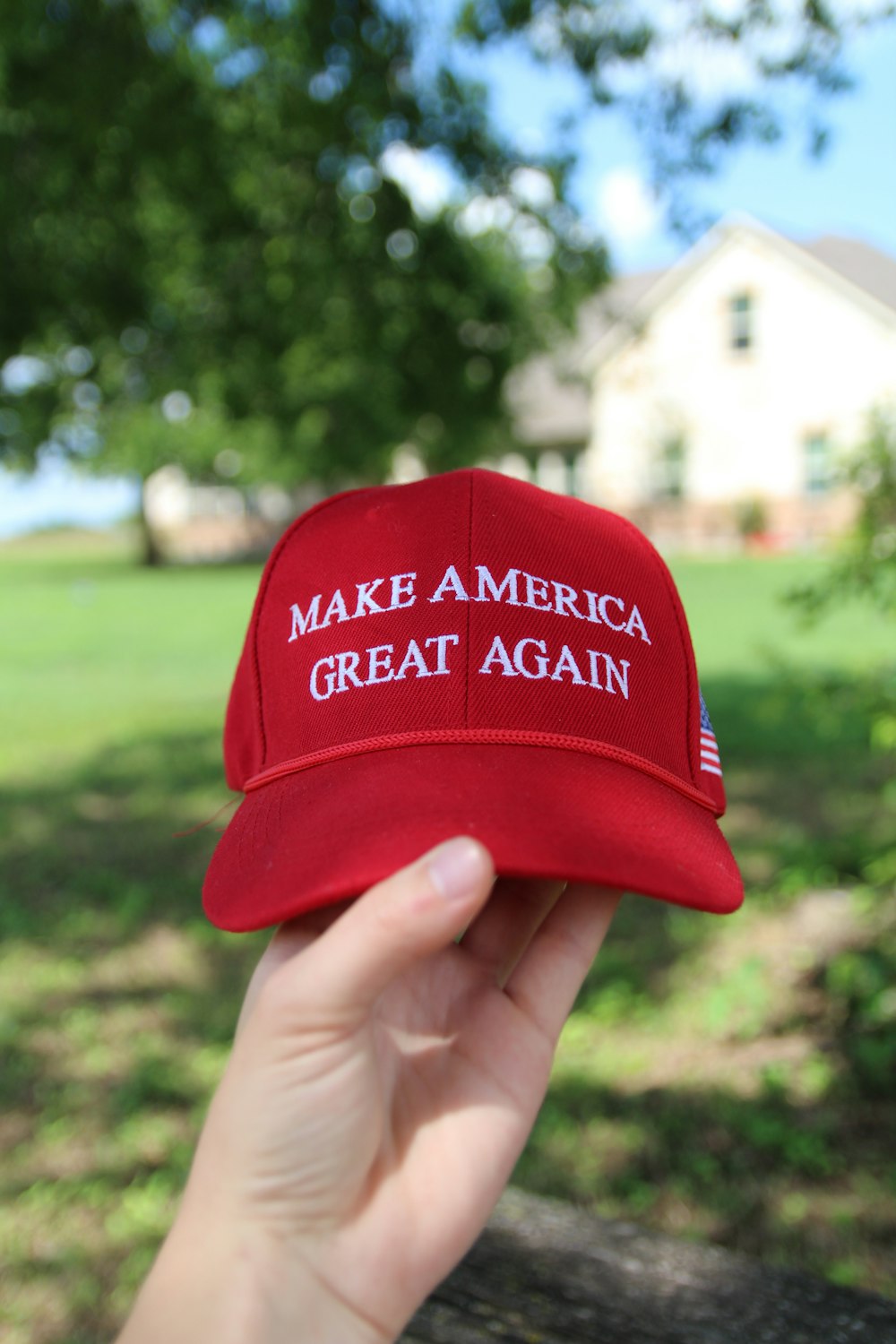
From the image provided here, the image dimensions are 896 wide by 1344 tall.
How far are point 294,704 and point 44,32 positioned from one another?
Result: 496 cm

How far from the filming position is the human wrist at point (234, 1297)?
39.1 inches

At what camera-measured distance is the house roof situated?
201 inches

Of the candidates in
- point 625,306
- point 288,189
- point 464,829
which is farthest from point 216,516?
point 464,829

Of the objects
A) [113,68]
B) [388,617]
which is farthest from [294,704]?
[113,68]

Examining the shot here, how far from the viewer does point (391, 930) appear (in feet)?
3.13

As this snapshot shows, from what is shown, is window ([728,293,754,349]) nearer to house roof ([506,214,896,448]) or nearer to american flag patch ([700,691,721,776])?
house roof ([506,214,896,448])

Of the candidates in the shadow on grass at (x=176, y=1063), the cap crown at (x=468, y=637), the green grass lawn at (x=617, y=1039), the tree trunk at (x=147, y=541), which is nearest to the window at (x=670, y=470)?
the tree trunk at (x=147, y=541)

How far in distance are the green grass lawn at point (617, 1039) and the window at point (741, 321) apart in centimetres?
1652

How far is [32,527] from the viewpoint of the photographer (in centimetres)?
5431

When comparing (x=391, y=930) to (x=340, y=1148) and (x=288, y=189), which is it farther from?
(x=288, y=189)

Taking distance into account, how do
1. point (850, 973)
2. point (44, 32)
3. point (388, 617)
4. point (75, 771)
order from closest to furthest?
point (388, 617) → point (850, 973) → point (44, 32) → point (75, 771)

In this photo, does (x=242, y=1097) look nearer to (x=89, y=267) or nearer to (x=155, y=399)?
(x=89, y=267)

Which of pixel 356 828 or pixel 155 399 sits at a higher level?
pixel 155 399

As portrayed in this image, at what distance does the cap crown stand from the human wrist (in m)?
0.49
